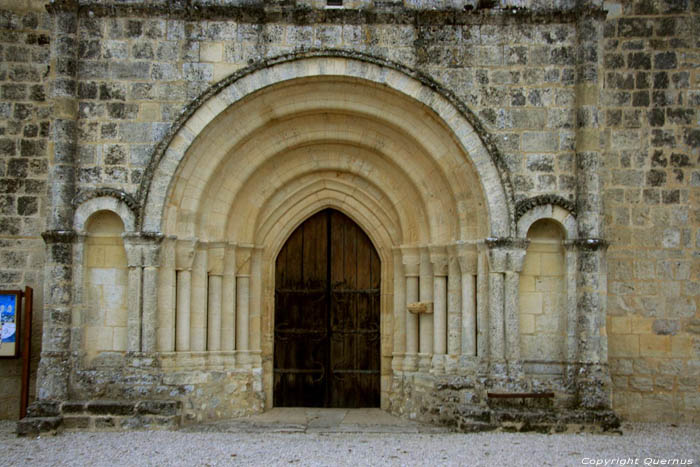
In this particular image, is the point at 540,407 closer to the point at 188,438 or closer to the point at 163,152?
the point at 188,438

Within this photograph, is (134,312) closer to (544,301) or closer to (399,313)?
(399,313)

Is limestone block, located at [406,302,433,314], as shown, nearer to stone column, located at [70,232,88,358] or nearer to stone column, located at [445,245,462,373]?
stone column, located at [445,245,462,373]

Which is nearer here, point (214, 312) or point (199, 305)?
point (199, 305)

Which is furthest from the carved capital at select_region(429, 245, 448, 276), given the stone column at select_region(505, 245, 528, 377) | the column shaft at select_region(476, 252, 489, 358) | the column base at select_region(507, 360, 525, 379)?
the column base at select_region(507, 360, 525, 379)

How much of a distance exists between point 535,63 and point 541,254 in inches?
77.6

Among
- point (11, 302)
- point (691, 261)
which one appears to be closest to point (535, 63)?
point (691, 261)

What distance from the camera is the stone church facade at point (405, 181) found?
8.30 meters

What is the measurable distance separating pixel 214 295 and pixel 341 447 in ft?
7.75

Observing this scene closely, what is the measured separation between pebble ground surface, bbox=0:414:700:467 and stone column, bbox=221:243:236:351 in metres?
1.04

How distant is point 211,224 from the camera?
891 cm

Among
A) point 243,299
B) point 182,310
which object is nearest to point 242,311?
point 243,299

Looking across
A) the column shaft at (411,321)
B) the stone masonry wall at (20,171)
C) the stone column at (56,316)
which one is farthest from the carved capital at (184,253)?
the column shaft at (411,321)

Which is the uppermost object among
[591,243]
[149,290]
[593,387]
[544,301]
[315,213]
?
[315,213]

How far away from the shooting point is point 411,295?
9.24 metres
